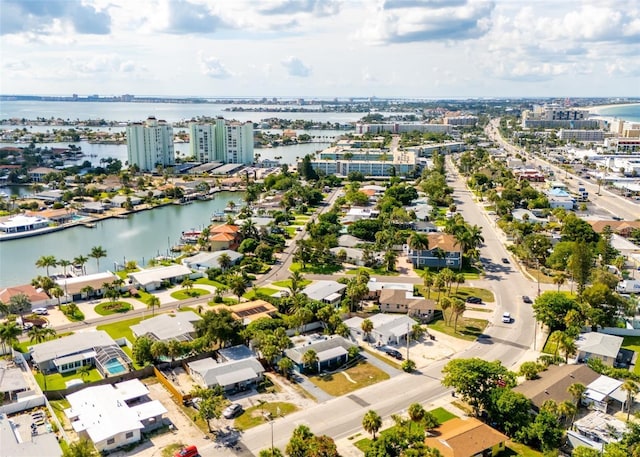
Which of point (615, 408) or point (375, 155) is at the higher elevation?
point (375, 155)

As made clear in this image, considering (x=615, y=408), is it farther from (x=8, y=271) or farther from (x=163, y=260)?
(x=8, y=271)

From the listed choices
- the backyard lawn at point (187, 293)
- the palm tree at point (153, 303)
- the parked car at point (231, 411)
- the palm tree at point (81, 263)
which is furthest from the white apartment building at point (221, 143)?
the parked car at point (231, 411)

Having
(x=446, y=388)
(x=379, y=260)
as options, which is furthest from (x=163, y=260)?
(x=446, y=388)

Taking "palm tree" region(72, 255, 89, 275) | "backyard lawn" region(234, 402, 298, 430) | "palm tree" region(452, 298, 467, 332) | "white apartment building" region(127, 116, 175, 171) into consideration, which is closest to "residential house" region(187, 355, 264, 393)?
"backyard lawn" region(234, 402, 298, 430)

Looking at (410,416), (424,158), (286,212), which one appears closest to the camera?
(410,416)

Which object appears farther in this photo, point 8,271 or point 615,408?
point 8,271

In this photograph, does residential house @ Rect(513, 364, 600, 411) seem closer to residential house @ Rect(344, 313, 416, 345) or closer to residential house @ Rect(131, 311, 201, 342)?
residential house @ Rect(344, 313, 416, 345)

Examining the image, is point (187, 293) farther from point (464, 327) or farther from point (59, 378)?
point (464, 327)
